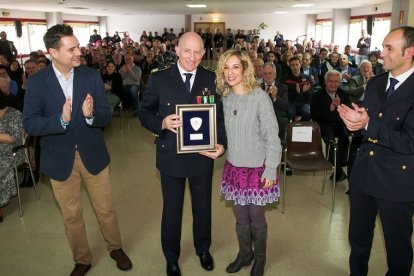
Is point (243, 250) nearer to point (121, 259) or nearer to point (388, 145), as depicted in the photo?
point (121, 259)

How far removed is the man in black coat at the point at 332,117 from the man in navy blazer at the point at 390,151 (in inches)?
94.2

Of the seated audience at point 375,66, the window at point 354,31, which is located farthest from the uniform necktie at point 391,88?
the window at point 354,31

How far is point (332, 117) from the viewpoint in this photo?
15.3 ft

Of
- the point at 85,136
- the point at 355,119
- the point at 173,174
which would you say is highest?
the point at 355,119

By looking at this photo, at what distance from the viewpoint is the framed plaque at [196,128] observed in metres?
2.23

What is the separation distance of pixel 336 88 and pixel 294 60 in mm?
1643

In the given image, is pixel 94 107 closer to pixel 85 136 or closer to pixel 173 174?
pixel 85 136

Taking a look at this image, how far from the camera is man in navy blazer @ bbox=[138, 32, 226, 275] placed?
2264 mm

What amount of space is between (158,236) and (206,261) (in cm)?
67

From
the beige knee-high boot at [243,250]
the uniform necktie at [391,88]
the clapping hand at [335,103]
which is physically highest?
the uniform necktie at [391,88]

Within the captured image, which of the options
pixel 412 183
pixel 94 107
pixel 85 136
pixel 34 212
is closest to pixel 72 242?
pixel 85 136

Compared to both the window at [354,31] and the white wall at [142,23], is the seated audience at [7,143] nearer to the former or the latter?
the window at [354,31]

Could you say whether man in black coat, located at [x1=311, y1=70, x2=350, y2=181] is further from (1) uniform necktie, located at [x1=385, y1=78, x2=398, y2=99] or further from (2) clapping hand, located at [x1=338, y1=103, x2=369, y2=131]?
(2) clapping hand, located at [x1=338, y1=103, x2=369, y2=131]

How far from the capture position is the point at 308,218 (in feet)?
12.1
